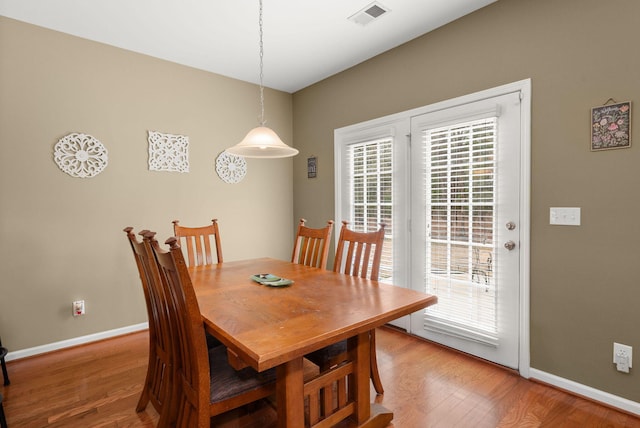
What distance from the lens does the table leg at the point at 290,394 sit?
127 centimetres

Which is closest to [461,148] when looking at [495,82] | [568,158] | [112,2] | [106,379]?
[495,82]

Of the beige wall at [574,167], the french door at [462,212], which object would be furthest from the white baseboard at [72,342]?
the beige wall at [574,167]

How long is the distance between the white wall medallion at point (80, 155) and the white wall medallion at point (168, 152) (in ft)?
1.32

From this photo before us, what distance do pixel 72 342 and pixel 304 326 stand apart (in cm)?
266

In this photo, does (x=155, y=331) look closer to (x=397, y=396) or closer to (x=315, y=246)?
(x=315, y=246)

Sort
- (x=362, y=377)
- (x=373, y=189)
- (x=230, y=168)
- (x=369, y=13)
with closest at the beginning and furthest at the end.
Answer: (x=362, y=377) < (x=369, y=13) < (x=373, y=189) < (x=230, y=168)

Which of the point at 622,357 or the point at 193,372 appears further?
the point at 622,357

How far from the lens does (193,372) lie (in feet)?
4.35

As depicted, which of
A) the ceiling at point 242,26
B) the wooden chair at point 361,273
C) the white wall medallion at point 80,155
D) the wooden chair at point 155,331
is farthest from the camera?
the white wall medallion at point 80,155

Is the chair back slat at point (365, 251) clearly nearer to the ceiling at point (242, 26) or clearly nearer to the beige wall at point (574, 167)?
the beige wall at point (574, 167)

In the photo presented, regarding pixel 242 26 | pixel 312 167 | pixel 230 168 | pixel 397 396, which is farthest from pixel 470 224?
pixel 230 168

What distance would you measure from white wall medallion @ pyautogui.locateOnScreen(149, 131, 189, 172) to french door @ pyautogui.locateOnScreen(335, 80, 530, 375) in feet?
6.25

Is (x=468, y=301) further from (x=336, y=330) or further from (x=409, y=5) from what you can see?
(x=409, y=5)

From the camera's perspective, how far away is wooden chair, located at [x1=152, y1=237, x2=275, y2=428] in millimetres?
1240
